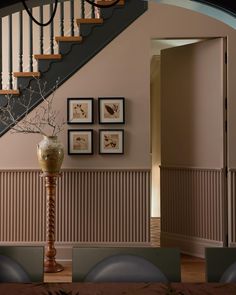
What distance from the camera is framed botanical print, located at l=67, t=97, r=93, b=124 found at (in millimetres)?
4434

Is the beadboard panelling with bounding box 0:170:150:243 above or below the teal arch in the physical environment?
below

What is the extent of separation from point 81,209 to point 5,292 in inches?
123

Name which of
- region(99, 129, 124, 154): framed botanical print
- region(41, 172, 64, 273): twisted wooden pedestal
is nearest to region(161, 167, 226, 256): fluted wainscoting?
region(99, 129, 124, 154): framed botanical print

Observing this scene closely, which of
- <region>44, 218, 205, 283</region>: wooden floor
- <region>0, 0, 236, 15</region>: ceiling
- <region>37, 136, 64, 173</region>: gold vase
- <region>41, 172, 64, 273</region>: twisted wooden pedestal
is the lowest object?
<region>44, 218, 205, 283</region>: wooden floor

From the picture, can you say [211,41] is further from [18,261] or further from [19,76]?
[18,261]

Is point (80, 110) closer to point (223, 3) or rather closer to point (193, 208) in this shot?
point (193, 208)

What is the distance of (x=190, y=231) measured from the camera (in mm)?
4770

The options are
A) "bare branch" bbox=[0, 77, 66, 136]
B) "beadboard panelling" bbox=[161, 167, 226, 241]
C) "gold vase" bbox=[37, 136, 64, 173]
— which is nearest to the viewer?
"gold vase" bbox=[37, 136, 64, 173]

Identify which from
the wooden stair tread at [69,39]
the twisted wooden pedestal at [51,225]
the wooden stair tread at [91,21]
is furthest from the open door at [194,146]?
the twisted wooden pedestal at [51,225]

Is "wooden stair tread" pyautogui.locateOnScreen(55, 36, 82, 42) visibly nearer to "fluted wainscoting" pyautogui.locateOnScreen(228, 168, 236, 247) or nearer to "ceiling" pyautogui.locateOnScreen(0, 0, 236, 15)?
"fluted wainscoting" pyautogui.locateOnScreen(228, 168, 236, 247)

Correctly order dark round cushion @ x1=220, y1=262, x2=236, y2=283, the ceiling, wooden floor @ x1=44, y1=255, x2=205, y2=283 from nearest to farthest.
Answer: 1. dark round cushion @ x1=220, y1=262, x2=236, y2=283
2. the ceiling
3. wooden floor @ x1=44, y1=255, x2=205, y2=283

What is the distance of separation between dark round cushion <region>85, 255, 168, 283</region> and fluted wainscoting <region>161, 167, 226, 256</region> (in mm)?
3048

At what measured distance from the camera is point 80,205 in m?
4.44

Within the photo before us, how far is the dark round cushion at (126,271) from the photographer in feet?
5.21
